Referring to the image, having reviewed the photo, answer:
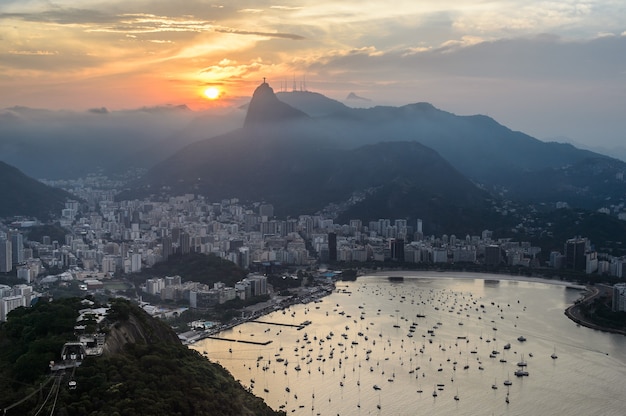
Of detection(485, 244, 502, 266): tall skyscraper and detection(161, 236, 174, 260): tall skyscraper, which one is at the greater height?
→ detection(161, 236, 174, 260): tall skyscraper

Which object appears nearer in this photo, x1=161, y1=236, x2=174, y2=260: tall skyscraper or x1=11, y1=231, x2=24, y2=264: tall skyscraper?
x1=11, y1=231, x2=24, y2=264: tall skyscraper


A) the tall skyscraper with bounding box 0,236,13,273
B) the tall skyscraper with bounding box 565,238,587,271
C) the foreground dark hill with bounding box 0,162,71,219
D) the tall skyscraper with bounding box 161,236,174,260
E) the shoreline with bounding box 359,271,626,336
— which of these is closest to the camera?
the shoreline with bounding box 359,271,626,336

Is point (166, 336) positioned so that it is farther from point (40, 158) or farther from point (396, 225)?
point (40, 158)

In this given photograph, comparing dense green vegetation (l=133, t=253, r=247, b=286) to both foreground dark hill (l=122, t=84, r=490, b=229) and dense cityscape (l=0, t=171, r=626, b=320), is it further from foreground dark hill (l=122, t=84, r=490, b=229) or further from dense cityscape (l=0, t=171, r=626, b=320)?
foreground dark hill (l=122, t=84, r=490, b=229)

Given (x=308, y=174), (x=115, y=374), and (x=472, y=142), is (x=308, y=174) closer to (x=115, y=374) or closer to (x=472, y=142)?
(x=472, y=142)

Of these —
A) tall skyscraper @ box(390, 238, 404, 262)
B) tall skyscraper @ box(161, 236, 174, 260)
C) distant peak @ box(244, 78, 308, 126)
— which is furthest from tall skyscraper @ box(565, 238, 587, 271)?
distant peak @ box(244, 78, 308, 126)

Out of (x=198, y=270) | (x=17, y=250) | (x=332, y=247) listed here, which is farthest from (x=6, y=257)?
(x=332, y=247)
